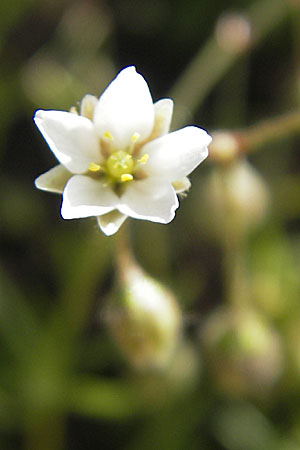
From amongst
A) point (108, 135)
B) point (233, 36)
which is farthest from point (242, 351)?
point (233, 36)

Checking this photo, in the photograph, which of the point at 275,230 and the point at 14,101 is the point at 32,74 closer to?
the point at 14,101

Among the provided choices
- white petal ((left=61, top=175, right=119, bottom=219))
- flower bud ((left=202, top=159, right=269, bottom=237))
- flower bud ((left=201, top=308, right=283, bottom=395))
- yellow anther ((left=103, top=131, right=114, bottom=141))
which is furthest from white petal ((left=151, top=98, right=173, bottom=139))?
flower bud ((left=201, top=308, right=283, bottom=395))

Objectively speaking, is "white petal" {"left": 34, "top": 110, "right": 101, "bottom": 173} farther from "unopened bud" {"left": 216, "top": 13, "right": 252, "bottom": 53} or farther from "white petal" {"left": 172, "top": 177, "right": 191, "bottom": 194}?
"unopened bud" {"left": 216, "top": 13, "right": 252, "bottom": 53}

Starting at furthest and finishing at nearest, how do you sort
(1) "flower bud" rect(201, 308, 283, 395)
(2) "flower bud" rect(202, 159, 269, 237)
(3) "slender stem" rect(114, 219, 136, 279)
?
(1) "flower bud" rect(201, 308, 283, 395), (2) "flower bud" rect(202, 159, 269, 237), (3) "slender stem" rect(114, 219, 136, 279)

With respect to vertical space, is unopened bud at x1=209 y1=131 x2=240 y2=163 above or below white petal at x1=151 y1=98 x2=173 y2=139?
below

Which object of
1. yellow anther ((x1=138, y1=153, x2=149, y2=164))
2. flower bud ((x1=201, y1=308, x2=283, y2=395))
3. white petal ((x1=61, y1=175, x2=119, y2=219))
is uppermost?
yellow anther ((x1=138, y1=153, x2=149, y2=164))

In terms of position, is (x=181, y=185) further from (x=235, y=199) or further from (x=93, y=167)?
(x=235, y=199)
